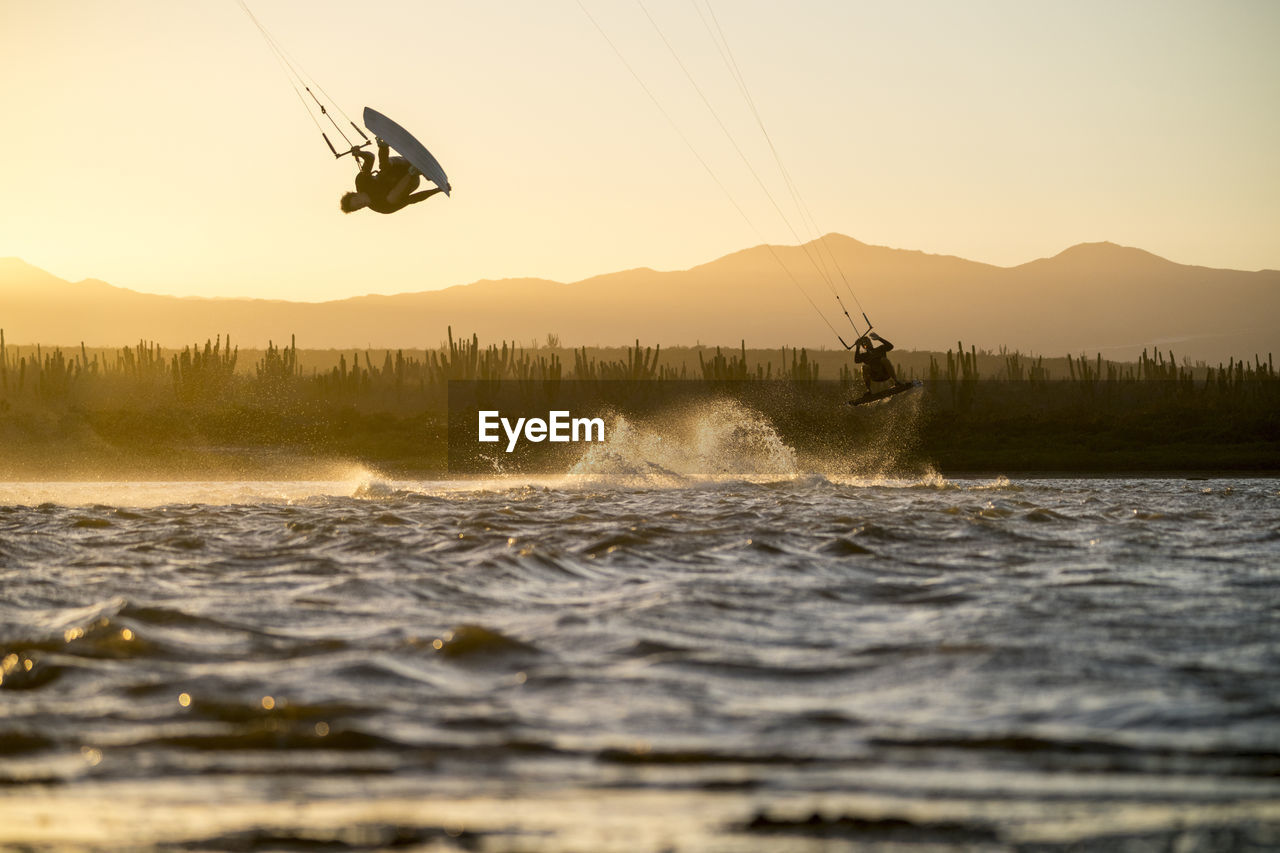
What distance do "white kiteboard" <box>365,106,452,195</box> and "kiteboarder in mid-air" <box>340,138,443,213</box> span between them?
0.42 feet

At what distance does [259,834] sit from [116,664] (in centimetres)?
380

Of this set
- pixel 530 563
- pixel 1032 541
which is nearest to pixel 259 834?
pixel 530 563

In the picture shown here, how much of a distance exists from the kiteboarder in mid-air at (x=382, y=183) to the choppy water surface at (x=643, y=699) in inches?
263

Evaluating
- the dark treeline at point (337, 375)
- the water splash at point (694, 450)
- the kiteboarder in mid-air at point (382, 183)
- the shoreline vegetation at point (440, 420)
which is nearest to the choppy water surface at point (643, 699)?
the kiteboarder in mid-air at point (382, 183)

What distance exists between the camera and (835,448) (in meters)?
53.1

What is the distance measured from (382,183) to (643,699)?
46.0 feet

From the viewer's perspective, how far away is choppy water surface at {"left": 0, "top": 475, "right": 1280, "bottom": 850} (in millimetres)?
4848

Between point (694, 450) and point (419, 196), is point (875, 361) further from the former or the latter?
point (694, 450)

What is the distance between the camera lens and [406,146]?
19.3 m

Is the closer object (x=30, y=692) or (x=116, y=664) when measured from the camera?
(x=30, y=692)

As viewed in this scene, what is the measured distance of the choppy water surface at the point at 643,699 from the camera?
4848mm

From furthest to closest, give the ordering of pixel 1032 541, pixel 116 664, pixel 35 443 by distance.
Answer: pixel 35 443 < pixel 1032 541 < pixel 116 664

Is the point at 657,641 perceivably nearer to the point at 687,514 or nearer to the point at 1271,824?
the point at 1271,824

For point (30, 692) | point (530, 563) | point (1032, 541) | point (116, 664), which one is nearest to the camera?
point (30, 692)
